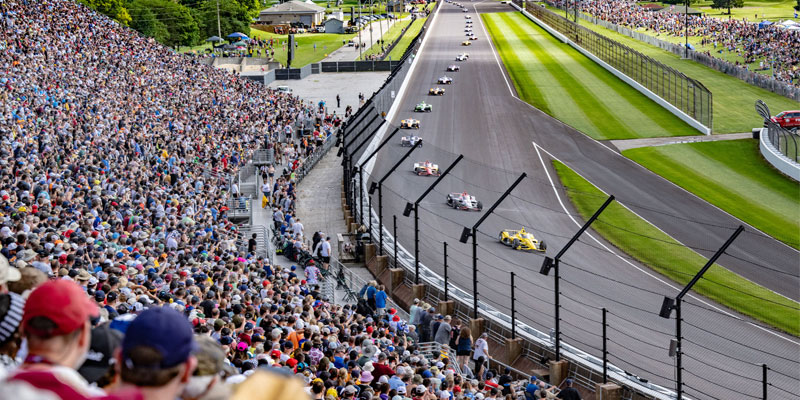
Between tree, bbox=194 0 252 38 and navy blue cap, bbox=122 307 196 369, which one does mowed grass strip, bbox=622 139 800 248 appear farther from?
tree, bbox=194 0 252 38

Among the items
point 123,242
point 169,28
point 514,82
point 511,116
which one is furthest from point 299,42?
point 123,242

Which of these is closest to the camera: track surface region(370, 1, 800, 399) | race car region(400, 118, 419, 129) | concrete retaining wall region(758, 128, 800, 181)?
track surface region(370, 1, 800, 399)

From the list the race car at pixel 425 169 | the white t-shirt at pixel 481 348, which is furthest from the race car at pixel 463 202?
the white t-shirt at pixel 481 348

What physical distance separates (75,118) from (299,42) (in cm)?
10390

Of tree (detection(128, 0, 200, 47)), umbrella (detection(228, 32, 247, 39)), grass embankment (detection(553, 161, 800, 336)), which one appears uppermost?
tree (detection(128, 0, 200, 47))

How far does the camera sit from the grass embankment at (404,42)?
107m

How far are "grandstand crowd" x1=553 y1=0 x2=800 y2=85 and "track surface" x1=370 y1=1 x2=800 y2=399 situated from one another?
2790 centimetres

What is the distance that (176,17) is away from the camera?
11781 cm

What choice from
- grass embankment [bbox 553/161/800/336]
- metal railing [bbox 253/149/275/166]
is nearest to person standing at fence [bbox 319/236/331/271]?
grass embankment [bbox 553/161/800/336]

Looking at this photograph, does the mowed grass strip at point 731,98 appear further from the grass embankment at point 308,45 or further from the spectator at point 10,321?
the spectator at point 10,321

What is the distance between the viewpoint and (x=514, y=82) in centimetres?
7888

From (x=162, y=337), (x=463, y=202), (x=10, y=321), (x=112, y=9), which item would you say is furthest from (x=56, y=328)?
(x=112, y=9)

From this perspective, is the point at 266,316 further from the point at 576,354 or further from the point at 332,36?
the point at 332,36

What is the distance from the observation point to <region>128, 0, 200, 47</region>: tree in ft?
368
